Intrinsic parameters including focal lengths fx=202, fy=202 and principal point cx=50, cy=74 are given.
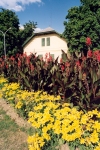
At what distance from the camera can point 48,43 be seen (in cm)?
3045

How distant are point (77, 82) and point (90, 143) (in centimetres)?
193

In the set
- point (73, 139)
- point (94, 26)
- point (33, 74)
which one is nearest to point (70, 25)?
point (94, 26)

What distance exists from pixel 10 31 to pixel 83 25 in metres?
15.1

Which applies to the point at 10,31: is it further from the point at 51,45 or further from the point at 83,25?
the point at 83,25

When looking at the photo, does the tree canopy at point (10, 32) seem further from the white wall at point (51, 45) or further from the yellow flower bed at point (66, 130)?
the yellow flower bed at point (66, 130)

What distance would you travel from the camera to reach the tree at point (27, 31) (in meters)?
41.8

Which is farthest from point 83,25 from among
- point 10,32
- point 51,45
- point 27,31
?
point 27,31

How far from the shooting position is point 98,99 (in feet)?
15.8

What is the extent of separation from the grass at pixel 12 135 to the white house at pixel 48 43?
81.3ft

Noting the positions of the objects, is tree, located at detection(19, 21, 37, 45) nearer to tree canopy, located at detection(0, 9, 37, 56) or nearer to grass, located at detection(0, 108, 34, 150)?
tree canopy, located at detection(0, 9, 37, 56)

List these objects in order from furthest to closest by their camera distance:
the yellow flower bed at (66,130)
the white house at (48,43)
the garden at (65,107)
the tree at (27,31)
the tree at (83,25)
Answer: the tree at (27,31)
the white house at (48,43)
the tree at (83,25)
the garden at (65,107)
the yellow flower bed at (66,130)

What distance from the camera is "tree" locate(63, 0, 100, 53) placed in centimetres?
2523

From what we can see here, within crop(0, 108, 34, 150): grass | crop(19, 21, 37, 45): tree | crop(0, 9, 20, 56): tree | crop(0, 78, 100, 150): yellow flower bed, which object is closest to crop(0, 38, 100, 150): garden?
crop(0, 78, 100, 150): yellow flower bed

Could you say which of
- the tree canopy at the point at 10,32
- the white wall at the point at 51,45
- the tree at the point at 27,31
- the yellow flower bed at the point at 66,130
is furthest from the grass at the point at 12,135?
the tree at the point at 27,31
